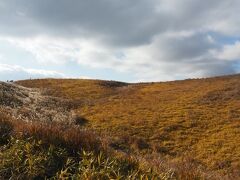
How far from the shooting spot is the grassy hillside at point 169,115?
26.7m

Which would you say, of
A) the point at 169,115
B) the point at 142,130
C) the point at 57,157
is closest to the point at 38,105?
the point at 142,130

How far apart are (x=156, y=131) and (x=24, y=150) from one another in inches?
918

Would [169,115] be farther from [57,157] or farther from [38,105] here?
[57,157]

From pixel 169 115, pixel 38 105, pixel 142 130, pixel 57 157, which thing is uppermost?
pixel 57 157

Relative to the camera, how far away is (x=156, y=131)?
3198cm

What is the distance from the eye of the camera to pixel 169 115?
1502 inches

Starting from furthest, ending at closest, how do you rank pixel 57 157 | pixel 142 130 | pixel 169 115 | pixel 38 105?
1. pixel 38 105
2. pixel 169 115
3. pixel 142 130
4. pixel 57 157

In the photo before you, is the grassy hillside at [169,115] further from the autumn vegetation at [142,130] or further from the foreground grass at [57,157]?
the foreground grass at [57,157]

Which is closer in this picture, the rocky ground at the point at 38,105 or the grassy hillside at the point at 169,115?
the grassy hillside at the point at 169,115

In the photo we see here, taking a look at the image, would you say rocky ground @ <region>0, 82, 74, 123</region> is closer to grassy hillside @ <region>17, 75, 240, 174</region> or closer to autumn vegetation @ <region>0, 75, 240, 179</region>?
autumn vegetation @ <region>0, 75, 240, 179</region>

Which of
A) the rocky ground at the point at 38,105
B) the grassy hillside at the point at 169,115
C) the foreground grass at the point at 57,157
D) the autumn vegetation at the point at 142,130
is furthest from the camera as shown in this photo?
the rocky ground at the point at 38,105

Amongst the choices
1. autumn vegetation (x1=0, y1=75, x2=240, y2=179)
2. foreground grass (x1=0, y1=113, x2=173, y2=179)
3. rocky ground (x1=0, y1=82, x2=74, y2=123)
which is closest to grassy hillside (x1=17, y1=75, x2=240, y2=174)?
autumn vegetation (x1=0, y1=75, x2=240, y2=179)

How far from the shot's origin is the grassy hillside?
87.6 feet

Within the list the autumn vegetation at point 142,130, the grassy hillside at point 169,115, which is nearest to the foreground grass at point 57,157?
the autumn vegetation at point 142,130
